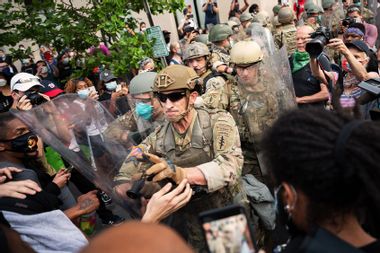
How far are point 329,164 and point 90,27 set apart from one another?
14.6 ft

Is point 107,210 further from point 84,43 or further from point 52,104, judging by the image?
point 52,104

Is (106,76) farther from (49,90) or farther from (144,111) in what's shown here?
(144,111)

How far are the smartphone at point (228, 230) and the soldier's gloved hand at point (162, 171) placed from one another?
29.2 inches

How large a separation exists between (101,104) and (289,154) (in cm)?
178

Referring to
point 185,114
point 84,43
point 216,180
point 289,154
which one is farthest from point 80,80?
point 289,154

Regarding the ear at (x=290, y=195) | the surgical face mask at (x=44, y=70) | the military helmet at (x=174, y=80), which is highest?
the military helmet at (x=174, y=80)

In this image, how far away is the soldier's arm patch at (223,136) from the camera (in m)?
2.49

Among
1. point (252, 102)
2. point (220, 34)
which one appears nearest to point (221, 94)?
point (252, 102)

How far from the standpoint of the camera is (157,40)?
5148mm

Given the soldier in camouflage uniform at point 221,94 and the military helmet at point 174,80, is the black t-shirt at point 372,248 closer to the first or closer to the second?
the military helmet at point 174,80

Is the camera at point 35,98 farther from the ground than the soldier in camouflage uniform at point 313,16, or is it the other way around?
the camera at point 35,98

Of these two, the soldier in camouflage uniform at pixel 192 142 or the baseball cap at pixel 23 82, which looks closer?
the soldier in camouflage uniform at pixel 192 142

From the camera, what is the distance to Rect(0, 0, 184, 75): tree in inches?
181

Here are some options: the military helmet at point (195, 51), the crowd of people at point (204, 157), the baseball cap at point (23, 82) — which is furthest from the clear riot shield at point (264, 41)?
the baseball cap at point (23, 82)
